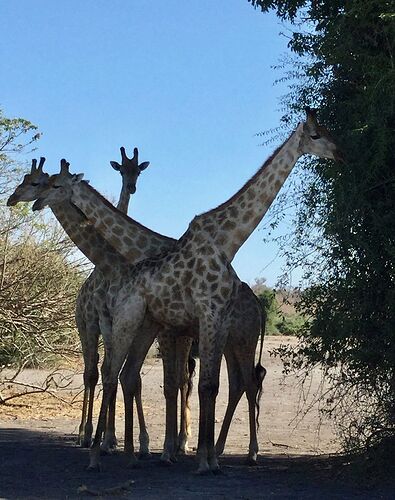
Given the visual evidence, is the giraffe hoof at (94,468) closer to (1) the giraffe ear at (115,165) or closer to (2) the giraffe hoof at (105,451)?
(2) the giraffe hoof at (105,451)

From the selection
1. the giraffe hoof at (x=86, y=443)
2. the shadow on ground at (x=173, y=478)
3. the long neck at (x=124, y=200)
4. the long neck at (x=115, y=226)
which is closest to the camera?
the shadow on ground at (x=173, y=478)

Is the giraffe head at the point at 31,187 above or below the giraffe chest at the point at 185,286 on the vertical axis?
above

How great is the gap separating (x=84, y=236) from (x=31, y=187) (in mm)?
993

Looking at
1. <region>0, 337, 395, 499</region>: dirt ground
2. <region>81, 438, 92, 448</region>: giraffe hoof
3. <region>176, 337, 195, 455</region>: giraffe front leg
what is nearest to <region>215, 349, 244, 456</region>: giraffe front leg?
<region>0, 337, 395, 499</region>: dirt ground

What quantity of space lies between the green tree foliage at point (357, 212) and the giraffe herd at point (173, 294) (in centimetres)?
41

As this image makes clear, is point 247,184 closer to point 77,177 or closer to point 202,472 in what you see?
point 77,177

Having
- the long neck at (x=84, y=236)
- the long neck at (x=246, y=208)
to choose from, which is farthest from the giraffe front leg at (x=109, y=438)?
the long neck at (x=246, y=208)

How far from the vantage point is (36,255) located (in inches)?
535

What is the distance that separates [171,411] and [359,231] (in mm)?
2780

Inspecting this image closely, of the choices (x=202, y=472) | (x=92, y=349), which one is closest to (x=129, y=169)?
(x=92, y=349)

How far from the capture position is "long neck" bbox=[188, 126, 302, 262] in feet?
27.8

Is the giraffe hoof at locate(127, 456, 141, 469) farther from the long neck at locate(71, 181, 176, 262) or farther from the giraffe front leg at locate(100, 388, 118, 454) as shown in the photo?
the long neck at locate(71, 181, 176, 262)

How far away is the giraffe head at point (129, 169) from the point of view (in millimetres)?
10742

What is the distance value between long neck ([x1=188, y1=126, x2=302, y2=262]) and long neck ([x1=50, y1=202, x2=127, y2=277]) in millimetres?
1418
